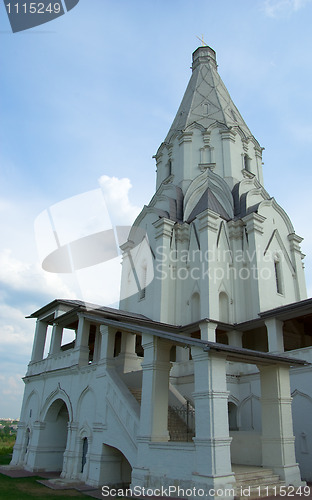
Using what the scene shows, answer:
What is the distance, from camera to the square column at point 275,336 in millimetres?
14516

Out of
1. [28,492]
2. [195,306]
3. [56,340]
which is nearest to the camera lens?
[28,492]

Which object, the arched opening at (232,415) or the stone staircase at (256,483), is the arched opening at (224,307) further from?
the stone staircase at (256,483)

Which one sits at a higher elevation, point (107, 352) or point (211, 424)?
point (107, 352)

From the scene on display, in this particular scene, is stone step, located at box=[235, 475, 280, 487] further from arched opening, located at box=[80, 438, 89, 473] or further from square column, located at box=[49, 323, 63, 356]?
square column, located at box=[49, 323, 63, 356]

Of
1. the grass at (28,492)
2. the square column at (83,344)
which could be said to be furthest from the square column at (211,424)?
the square column at (83,344)

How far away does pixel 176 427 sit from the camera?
11.8 metres

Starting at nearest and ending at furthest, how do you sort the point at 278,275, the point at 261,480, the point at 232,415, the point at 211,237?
the point at 261,480 < the point at 232,415 < the point at 211,237 < the point at 278,275

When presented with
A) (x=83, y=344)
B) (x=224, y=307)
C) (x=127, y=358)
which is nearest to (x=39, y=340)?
(x=83, y=344)

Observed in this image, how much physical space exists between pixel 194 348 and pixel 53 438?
10.8 metres

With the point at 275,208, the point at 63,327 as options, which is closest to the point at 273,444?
the point at 63,327

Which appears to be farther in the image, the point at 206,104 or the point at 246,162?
the point at 206,104

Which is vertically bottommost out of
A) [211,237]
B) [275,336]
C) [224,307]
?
[275,336]

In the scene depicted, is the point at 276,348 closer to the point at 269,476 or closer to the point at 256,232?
the point at 269,476

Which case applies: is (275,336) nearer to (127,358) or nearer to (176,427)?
(176,427)
